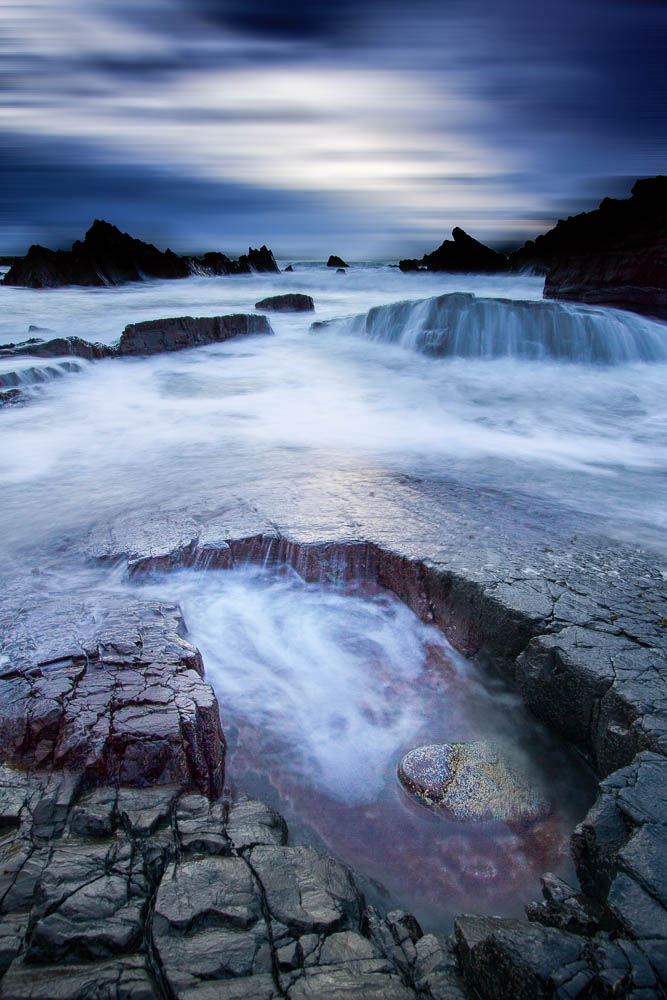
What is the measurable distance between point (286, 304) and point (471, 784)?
60.5ft

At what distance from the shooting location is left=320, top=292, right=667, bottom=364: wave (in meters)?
11.9

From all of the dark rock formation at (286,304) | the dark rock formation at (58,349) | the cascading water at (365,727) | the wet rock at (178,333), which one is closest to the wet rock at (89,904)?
the cascading water at (365,727)

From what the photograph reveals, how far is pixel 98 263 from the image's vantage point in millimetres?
29031

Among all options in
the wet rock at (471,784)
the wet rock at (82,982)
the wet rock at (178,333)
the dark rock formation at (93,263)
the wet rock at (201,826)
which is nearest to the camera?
the wet rock at (82,982)

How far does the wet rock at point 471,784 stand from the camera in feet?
7.82

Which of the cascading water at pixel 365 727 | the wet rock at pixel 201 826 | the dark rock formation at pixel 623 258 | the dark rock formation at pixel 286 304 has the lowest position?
the cascading water at pixel 365 727

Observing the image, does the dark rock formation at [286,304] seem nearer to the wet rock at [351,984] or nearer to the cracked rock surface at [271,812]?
the cracked rock surface at [271,812]

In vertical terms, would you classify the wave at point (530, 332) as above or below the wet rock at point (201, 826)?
above

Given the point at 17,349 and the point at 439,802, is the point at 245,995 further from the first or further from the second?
the point at 17,349

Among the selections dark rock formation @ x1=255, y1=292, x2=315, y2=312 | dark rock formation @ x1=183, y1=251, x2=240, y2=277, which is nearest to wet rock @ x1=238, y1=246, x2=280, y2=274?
dark rock formation @ x1=183, y1=251, x2=240, y2=277

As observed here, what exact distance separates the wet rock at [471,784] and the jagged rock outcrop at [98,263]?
30648 millimetres

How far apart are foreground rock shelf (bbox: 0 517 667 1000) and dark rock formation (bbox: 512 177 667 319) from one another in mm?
13622

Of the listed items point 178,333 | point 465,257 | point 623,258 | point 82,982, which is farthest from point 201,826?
point 465,257

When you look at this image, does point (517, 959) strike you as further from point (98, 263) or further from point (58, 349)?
point (98, 263)
